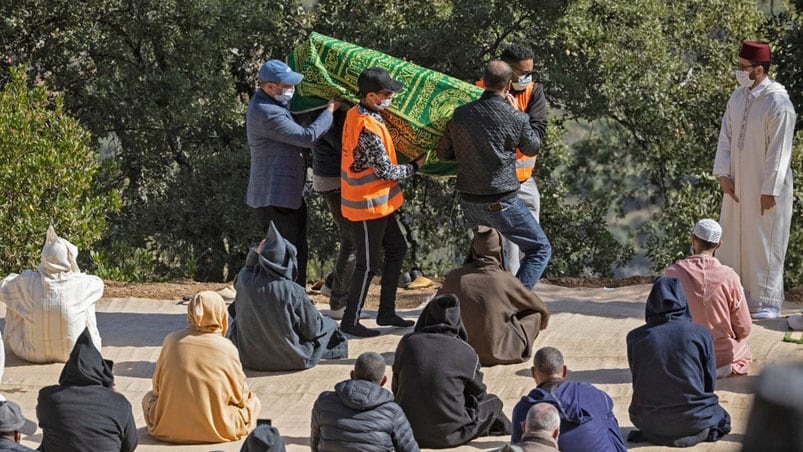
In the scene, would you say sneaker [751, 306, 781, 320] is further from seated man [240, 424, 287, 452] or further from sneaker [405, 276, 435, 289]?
seated man [240, 424, 287, 452]

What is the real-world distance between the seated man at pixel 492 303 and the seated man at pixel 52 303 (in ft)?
7.93

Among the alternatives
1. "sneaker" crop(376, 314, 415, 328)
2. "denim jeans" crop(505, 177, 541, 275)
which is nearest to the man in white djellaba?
"denim jeans" crop(505, 177, 541, 275)

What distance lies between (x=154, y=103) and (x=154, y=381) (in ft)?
22.4

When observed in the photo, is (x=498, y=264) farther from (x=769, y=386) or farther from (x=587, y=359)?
(x=769, y=386)

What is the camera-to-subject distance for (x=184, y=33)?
1283cm

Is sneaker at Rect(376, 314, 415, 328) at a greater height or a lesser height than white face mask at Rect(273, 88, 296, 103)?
lesser

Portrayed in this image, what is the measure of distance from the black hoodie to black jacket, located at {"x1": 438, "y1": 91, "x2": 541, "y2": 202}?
5.35ft

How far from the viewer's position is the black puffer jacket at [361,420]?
5.52 m

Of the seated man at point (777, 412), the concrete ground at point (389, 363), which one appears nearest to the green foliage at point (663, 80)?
the concrete ground at point (389, 363)

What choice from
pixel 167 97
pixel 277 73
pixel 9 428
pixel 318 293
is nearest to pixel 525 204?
pixel 277 73

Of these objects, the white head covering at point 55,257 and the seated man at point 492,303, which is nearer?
Result: the seated man at point 492,303

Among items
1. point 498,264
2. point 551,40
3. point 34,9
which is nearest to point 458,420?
point 498,264

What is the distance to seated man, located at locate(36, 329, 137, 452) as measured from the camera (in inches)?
223

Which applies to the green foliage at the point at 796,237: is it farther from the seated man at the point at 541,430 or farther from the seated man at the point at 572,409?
the seated man at the point at 541,430
